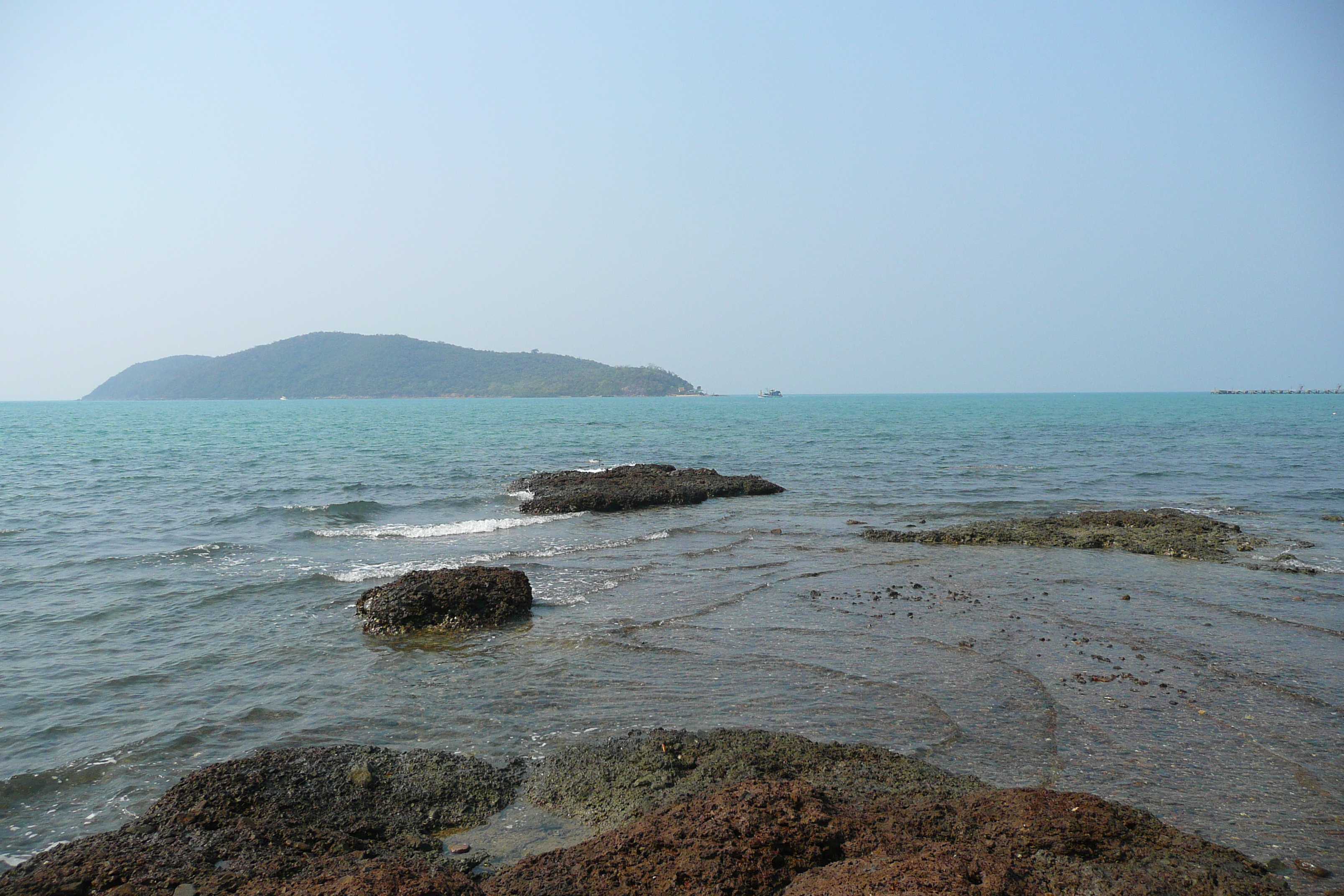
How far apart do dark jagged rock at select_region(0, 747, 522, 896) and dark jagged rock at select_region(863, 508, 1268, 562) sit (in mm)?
13275

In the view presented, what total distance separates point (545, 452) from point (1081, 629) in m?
34.5

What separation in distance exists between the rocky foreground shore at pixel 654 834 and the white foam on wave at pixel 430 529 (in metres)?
12.9

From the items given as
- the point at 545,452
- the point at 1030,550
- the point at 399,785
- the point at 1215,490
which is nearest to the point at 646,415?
the point at 545,452

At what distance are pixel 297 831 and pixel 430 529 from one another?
15152mm

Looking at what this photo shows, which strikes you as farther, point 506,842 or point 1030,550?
point 1030,550

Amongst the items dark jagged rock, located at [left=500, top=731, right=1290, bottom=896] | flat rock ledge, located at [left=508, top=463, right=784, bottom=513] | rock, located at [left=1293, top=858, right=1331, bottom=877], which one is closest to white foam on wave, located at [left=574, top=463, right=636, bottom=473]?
flat rock ledge, located at [left=508, top=463, right=784, bottom=513]

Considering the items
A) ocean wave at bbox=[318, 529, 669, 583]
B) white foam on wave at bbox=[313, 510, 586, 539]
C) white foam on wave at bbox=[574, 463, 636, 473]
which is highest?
white foam on wave at bbox=[574, 463, 636, 473]

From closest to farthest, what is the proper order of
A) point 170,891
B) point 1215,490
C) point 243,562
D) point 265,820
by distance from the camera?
point 170,891, point 265,820, point 243,562, point 1215,490

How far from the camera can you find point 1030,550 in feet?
52.9

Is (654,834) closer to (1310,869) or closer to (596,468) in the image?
(1310,869)

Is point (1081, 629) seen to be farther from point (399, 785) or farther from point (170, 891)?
point (170, 891)

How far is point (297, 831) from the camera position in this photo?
5.12 metres

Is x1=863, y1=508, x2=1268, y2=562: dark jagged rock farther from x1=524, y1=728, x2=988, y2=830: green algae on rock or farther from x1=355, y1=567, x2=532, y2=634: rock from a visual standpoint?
x1=524, y1=728, x2=988, y2=830: green algae on rock

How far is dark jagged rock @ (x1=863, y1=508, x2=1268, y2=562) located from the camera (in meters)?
15.9
